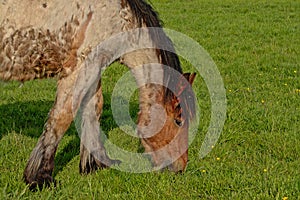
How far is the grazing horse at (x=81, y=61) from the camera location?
15.7 feet

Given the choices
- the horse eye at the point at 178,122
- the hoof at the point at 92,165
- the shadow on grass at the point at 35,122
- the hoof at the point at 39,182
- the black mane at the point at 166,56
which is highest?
the black mane at the point at 166,56

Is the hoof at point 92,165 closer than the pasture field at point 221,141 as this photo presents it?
No

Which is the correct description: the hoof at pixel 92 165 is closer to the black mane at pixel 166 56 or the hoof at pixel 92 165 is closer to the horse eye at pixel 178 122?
the horse eye at pixel 178 122

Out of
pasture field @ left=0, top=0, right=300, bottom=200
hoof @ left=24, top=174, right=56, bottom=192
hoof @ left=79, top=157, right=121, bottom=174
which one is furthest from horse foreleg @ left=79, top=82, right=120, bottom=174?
hoof @ left=24, top=174, right=56, bottom=192

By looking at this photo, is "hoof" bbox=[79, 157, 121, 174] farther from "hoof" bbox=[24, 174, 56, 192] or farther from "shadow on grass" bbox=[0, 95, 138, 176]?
"hoof" bbox=[24, 174, 56, 192]

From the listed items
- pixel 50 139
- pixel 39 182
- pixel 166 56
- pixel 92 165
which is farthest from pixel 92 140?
pixel 166 56

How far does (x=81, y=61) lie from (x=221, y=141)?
2256 mm

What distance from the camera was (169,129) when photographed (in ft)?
16.7

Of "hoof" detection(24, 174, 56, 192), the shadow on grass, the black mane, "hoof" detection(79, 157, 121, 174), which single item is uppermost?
the black mane

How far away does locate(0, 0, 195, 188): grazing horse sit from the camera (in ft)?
15.7

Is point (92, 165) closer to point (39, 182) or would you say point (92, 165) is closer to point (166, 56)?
point (39, 182)

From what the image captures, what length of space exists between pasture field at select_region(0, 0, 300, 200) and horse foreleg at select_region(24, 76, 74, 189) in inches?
5.8

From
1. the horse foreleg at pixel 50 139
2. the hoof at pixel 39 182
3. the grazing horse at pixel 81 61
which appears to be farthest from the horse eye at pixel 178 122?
the hoof at pixel 39 182

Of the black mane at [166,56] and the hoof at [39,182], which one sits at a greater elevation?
the black mane at [166,56]
